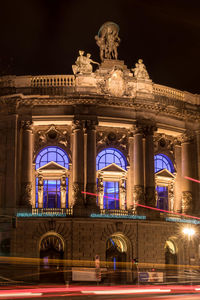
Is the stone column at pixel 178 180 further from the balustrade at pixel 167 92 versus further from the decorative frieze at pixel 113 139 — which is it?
the decorative frieze at pixel 113 139

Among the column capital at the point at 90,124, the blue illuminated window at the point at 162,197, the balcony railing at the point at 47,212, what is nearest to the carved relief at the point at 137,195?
the blue illuminated window at the point at 162,197

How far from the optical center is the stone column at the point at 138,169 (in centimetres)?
4653

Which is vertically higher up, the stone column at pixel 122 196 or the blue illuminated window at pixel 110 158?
the blue illuminated window at pixel 110 158

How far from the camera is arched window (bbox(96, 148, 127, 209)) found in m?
47.7

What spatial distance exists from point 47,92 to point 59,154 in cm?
562

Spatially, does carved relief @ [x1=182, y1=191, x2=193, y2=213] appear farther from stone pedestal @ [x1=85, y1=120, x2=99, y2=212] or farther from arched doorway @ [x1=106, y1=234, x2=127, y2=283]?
stone pedestal @ [x1=85, y1=120, x2=99, y2=212]

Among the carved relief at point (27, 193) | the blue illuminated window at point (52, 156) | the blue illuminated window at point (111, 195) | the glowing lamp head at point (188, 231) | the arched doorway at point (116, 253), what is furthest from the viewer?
the blue illuminated window at point (111, 195)

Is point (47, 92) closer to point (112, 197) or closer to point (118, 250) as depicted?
point (112, 197)

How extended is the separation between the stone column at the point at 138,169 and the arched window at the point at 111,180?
4.63ft

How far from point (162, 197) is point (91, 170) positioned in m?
8.38

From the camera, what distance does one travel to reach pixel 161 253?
151ft

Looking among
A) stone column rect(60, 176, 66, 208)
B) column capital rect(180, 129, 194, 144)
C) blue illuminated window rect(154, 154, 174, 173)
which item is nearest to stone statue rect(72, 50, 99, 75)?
stone column rect(60, 176, 66, 208)

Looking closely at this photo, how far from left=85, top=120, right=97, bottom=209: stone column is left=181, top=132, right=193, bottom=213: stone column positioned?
9433 mm

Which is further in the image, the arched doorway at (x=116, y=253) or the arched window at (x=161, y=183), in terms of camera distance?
the arched window at (x=161, y=183)
